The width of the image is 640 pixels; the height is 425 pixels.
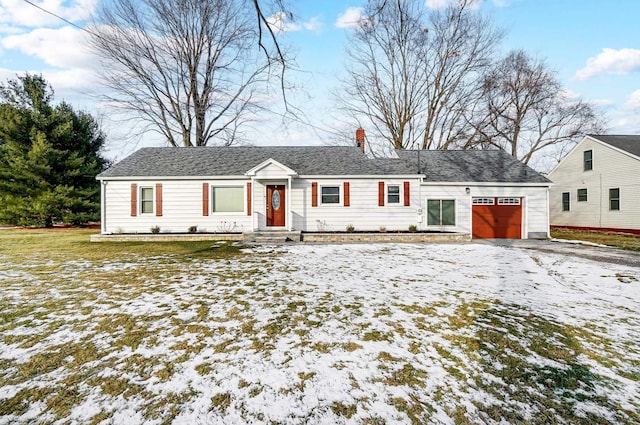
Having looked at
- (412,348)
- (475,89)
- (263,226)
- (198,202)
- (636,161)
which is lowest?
(412,348)

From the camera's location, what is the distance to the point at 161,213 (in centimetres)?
1409

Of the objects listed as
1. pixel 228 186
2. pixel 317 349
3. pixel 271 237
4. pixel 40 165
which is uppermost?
pixel 40 165

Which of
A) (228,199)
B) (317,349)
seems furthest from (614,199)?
(317,349)

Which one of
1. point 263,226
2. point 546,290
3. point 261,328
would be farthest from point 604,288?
point 263,226

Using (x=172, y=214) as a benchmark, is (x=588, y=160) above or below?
above

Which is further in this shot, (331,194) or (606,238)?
(606,238)

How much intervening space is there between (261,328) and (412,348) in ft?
6.18

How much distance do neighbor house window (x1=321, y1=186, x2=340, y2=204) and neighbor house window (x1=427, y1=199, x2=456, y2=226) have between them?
15.0 feet

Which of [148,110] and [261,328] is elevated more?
[148,110]

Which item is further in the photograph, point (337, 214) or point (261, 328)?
point (337, 214)

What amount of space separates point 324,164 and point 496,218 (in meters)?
9.01

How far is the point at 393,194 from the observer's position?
47.3ft

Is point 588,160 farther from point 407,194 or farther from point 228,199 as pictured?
point 228,199

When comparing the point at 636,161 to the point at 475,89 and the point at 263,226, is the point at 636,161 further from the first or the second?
the point at 263,226
